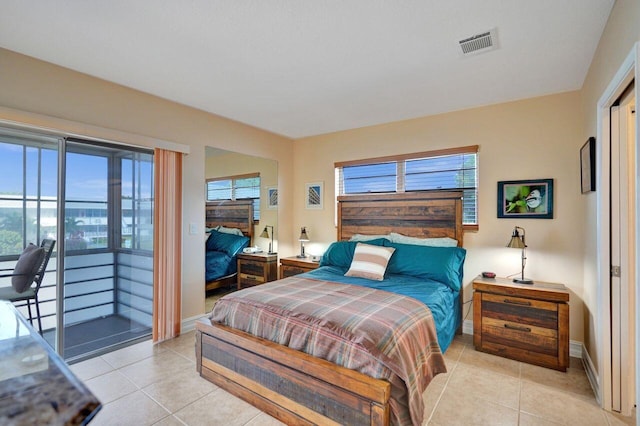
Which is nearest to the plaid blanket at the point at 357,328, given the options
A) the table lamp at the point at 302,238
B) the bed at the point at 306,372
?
the bed at the point at 306,372

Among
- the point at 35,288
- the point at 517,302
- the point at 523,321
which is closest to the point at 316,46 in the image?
the point at 517,302

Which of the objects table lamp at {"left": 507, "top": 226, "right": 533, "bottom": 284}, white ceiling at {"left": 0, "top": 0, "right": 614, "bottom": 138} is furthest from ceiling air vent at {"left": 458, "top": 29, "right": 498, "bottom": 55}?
table lamp at {"left": 507, "top": 226, "right": 533, "bottom": 284}

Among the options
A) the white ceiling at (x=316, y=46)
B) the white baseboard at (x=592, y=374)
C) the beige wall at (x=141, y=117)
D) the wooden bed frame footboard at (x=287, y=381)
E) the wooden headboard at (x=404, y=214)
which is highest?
the white ceiling at (x=316, y=46)

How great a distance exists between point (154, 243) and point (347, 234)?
2.39m

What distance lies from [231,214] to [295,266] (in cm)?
115

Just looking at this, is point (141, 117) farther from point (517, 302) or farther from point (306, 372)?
point (517, 302)

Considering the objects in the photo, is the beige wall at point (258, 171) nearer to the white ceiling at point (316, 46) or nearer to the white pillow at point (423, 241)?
the white ceiling at point (316, 46)

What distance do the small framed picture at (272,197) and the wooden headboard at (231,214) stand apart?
1.00ft

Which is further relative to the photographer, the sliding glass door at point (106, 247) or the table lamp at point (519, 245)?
the table lamp at point (519, 245)

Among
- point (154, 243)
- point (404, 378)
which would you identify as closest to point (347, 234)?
point (154, 243)

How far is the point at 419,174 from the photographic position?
384 cm

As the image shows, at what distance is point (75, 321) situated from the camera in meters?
2.89

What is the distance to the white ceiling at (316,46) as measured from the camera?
1.85 meters

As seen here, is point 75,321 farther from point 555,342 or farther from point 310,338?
point 555,342
